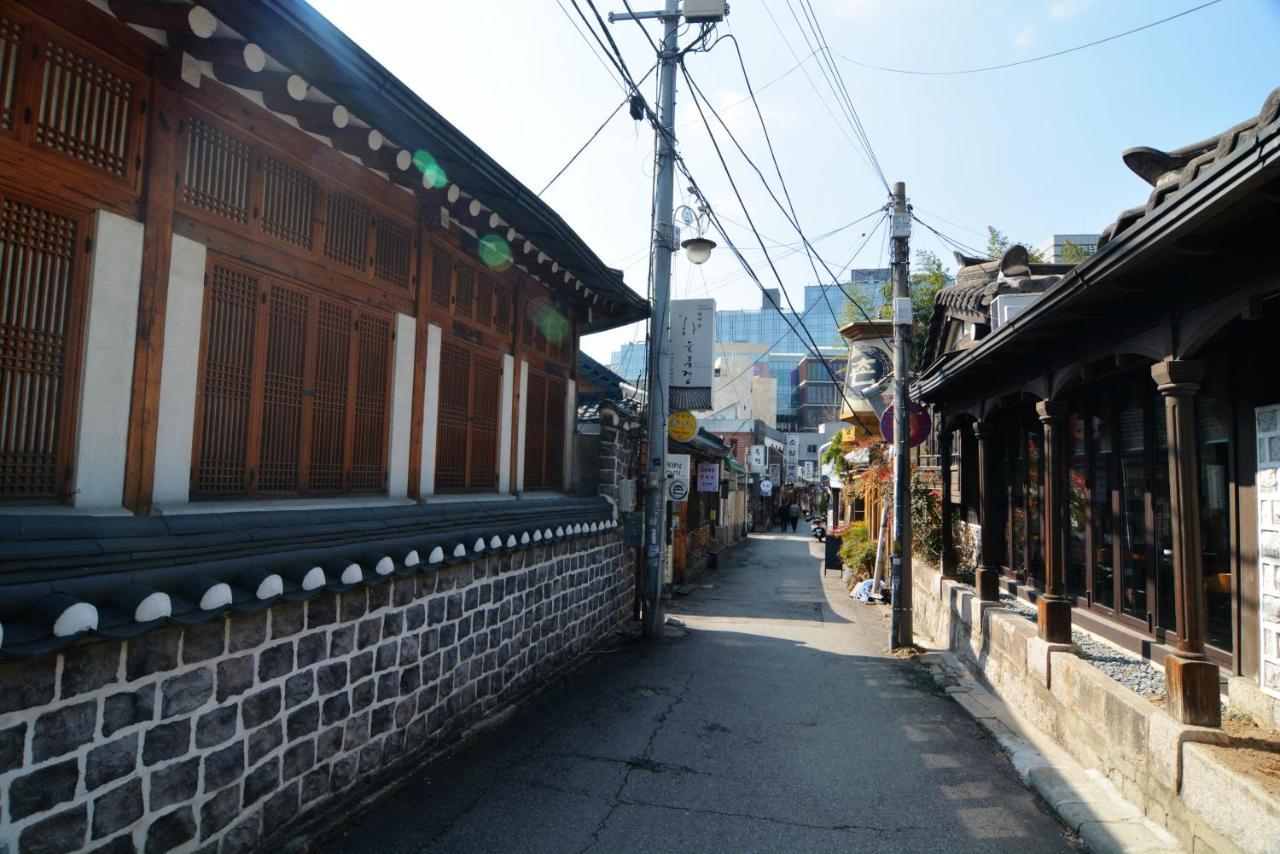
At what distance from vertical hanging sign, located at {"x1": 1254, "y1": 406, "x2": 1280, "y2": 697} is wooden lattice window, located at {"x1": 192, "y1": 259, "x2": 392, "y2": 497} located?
653cm

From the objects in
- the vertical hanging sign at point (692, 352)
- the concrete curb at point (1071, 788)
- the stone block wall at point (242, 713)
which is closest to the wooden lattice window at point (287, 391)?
the stone block wall at point (242, 713)

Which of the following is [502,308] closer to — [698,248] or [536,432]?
[536,432]

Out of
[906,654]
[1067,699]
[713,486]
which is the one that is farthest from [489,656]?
[713,486]

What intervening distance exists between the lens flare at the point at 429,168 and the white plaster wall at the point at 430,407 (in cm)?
132

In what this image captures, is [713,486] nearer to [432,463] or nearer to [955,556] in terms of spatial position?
[955,556]

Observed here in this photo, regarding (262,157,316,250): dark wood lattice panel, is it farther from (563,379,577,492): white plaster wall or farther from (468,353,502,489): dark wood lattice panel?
(563,379,577,492): white plaster wall

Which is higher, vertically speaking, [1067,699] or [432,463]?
[432,463]

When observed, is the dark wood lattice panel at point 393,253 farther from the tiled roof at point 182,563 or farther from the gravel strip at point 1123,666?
the gravel strip at point 1123,666

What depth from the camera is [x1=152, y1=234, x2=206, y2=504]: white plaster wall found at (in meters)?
4.23

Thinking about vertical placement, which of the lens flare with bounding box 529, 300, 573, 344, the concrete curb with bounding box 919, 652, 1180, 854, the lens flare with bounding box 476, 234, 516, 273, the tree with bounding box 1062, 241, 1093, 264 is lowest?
the concrete curb with bounding box 919, 652, 1180, 854

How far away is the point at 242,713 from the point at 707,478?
19.6m

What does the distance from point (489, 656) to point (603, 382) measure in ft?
31.6

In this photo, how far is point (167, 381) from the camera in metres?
4.24

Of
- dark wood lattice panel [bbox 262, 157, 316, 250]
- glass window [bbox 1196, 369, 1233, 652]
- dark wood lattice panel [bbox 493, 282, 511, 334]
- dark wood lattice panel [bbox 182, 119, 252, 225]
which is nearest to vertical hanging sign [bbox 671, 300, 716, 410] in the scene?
dark wood lattice panel [bbox 493, 282, 511, 334]
